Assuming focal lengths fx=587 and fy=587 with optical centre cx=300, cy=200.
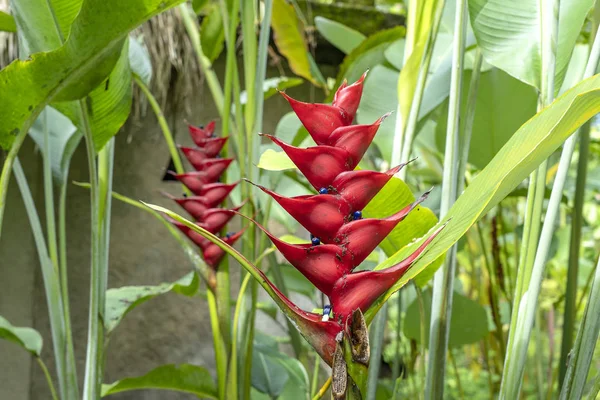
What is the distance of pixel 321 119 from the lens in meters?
0.38

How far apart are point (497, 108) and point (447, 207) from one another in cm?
37

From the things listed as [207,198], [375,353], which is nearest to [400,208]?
[375,353]

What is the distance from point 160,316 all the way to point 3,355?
A: 0.47 metres

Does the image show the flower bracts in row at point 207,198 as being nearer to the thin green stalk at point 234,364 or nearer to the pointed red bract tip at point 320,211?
the thin green stalk at point 234,364

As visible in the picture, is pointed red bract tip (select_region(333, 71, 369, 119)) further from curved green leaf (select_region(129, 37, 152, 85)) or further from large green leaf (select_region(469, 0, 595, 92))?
curved green leaf (select_region(129, 37, 152, 85))

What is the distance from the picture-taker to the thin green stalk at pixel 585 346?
0.46m

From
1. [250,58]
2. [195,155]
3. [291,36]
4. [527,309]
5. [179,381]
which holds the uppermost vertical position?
[291,36]

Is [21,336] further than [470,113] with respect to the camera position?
Yes

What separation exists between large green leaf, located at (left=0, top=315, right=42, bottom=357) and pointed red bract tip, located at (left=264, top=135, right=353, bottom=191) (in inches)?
22.3

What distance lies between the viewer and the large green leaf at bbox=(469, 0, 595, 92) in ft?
1.79

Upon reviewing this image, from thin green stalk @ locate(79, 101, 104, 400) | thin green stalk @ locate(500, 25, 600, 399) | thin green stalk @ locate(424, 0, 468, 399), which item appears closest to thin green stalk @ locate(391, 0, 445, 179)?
thin green stalk @ locate(424, 0, 468, 399)

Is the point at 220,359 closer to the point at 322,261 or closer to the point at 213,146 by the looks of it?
the point at 213,146

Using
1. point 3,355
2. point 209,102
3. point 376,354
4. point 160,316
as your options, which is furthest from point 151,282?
point 376,354

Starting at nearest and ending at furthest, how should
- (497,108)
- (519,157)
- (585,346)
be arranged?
(519,157) → (585,346) → (497,108)
